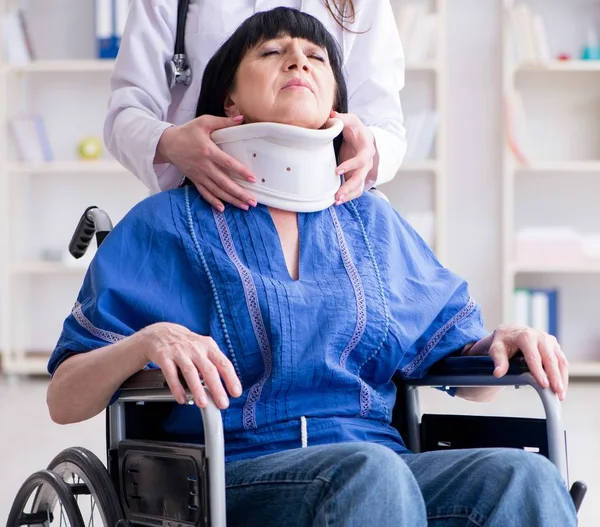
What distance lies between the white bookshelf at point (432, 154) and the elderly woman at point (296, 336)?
11.4 feet

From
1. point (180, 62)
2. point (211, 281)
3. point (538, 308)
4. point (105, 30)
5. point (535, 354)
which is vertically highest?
point (105, 30)

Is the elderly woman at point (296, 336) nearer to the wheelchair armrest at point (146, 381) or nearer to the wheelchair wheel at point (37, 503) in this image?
the wheelchair armrest at point (146, 381)

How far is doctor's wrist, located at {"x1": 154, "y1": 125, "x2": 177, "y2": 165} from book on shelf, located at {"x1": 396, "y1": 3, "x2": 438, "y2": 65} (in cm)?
356

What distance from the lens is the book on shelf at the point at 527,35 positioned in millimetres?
5277

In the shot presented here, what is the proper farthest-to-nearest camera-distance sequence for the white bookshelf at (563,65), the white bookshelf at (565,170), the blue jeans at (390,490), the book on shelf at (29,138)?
the white bookshelf at (565,170) → the book on shelf at (29,138) → the white bookshelf at (563,65) → the blue jeans at (390,490)

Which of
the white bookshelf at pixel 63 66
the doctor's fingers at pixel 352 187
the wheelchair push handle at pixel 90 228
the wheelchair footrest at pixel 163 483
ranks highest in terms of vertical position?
the white bookshelf at pixel 63 66

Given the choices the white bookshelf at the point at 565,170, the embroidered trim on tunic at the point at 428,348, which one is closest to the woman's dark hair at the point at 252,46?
the embroidered trim on tunic at the point at 428,348

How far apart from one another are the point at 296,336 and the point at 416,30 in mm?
3952

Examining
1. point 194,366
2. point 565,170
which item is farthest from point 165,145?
point 565,170

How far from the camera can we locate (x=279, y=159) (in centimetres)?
175

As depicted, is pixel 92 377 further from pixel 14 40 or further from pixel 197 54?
pixel 14 40

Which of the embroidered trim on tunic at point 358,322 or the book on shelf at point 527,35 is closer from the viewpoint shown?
the embroidered trim on tunic at point 358,322

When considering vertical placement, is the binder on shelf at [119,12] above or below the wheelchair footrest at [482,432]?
above

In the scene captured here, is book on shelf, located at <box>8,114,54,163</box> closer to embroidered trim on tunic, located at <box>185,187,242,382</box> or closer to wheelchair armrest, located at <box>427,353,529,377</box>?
embroidered trim on tunic, located at <box>185,187,242,382</box>
